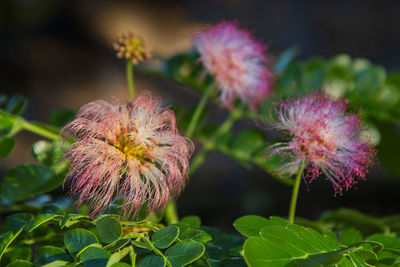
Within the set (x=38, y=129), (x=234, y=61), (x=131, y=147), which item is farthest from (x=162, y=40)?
(x=131, y=147)

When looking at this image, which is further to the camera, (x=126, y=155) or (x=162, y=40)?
(x=162, y=40)

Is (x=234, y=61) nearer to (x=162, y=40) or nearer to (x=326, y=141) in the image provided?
(x=326, y=141)

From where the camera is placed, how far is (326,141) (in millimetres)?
788

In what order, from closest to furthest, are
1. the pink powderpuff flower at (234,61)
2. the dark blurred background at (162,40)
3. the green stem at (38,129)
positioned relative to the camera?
the green stem at (38,129), the pink powderpuff flower at (234,61), the dark blurred background at (162,40)

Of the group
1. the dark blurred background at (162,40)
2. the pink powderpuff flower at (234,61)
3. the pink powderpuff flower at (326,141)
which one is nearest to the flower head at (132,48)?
the pink powderpuff flower at (234,61)

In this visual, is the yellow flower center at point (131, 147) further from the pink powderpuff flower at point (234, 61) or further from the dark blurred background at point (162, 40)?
the dark blurred background at point (162, 40)

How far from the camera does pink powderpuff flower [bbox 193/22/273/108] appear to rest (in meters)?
1.08

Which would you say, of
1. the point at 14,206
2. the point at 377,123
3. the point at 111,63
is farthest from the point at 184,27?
the point at 14,206

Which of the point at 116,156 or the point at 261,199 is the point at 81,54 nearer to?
the point at 261,199

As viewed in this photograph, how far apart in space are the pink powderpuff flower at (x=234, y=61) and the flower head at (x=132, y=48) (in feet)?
0.57

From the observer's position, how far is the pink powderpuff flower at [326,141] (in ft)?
2.56

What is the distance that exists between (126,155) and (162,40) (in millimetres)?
2766

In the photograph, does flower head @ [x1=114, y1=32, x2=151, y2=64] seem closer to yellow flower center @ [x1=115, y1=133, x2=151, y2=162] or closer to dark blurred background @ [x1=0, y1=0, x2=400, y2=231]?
yellow flower center @ [x1=115, y1=133, x2=151, y2=162]

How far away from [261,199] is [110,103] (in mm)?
2258
